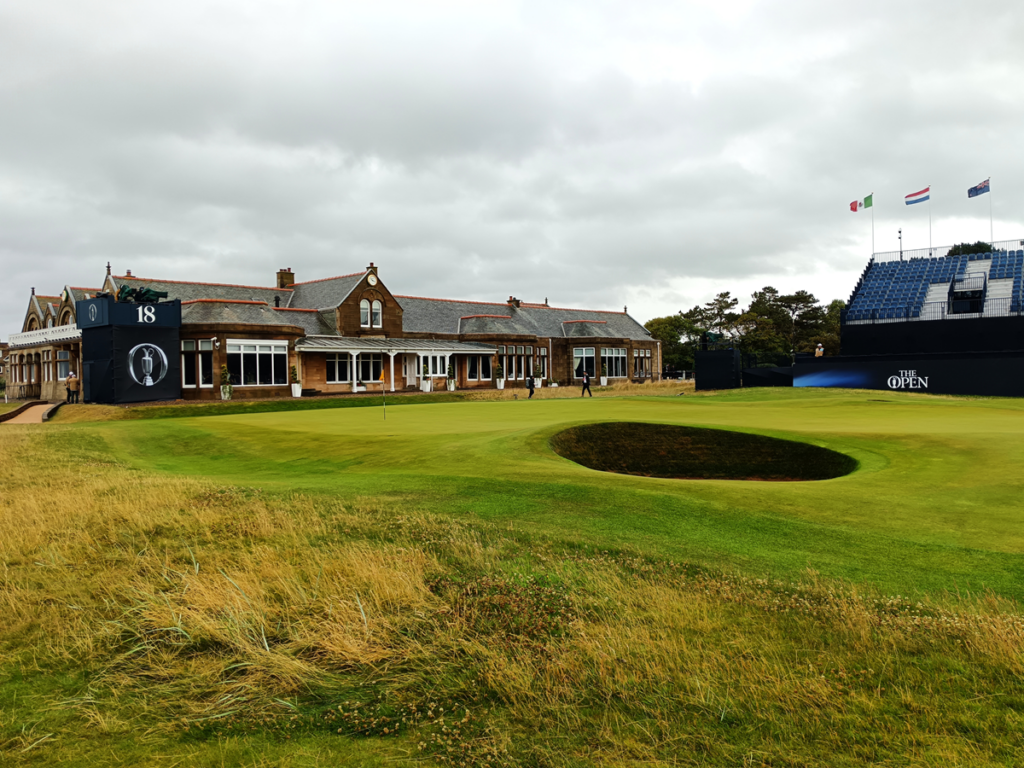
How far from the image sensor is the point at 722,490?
30.9 feet

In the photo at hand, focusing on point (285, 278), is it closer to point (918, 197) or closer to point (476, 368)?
point (476, 368)

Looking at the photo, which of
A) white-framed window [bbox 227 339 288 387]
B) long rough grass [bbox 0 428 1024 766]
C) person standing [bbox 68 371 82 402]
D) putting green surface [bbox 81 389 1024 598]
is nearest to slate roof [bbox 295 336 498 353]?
white-framed window [bbox 227 339 288 387]

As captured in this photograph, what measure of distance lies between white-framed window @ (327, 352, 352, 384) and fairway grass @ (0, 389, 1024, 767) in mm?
32570

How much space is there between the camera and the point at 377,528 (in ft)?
25.5

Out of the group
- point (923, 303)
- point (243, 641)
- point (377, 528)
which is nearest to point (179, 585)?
point (243, 641)

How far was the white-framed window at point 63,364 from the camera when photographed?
128 feet

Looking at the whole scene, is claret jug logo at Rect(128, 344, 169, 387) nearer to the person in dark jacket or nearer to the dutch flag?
the person in dark jacket

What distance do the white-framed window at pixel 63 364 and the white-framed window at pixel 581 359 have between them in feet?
116

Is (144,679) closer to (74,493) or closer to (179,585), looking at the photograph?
(179,585)

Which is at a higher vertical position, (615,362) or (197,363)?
(615,362)

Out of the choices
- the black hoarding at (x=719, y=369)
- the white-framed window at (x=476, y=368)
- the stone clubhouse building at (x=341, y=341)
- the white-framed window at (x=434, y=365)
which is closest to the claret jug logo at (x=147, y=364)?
the stone clubhouse building at (x=341, y=341)

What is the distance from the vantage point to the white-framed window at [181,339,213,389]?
120 feet

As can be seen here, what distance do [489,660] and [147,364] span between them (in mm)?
34459

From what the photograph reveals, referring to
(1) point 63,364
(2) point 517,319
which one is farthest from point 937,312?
(1) point 63,364
